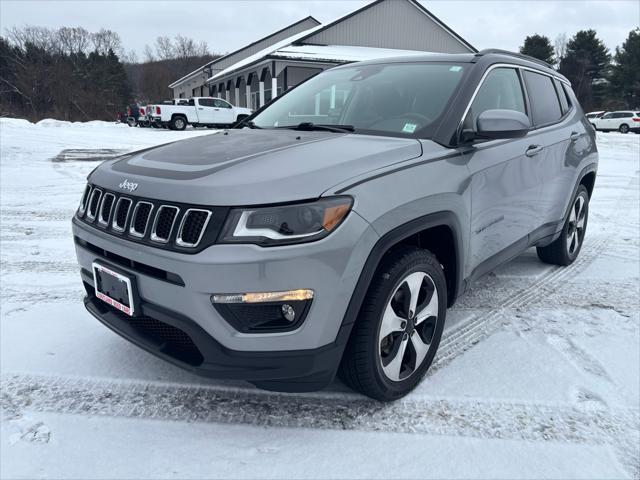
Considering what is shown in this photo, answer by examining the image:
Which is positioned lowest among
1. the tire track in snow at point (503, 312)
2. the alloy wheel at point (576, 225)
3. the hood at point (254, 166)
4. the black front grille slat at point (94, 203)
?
the tire track in snow at point (503, 312)

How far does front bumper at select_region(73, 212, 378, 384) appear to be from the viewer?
1.92 m

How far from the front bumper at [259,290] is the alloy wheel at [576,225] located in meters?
3.29

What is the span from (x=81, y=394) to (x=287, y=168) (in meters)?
1.56

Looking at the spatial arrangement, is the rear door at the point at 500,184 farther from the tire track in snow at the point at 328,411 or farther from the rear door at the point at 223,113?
the rear door at the point at 223,113

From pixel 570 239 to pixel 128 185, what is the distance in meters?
4.04

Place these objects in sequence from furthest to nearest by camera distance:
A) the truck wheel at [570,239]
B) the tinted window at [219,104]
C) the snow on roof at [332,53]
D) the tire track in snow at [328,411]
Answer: the tinted window at [219,104]
the snow on roof at [332,53]
the truck wheel at [570,239]
the tire track in snow at [328,411]

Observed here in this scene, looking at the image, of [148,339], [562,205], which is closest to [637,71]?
[562,205]

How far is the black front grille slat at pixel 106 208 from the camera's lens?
242 cm

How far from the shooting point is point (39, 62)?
51.1m

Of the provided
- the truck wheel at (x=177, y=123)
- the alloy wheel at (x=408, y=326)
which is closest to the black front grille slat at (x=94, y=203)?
the alloy wheel at (x=408, y=326)

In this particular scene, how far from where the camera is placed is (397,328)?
242 cm

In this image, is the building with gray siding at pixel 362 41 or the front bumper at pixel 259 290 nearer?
the front bumper at pixel 259 290

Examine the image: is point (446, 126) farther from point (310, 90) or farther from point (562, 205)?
point (562, 205)

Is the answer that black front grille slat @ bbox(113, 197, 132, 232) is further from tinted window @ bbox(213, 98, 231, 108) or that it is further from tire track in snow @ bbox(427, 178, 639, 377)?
tinted window @ bbox(213, 98, 231, 108)
